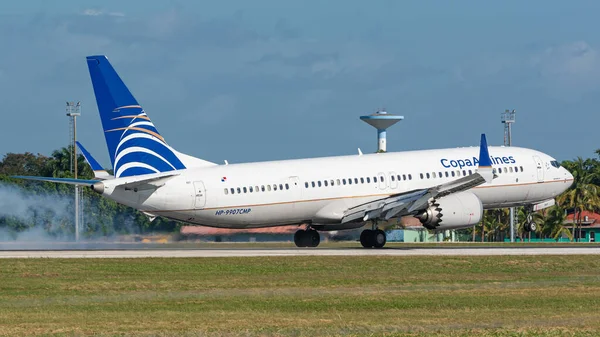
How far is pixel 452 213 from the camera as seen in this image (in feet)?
193

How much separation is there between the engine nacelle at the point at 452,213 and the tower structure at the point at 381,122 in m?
126

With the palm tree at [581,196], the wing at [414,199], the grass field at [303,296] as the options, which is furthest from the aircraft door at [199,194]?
the palm tree at [581,196]

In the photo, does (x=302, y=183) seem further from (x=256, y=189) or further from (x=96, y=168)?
(x=96, y=168)

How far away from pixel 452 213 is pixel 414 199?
7.21 ft

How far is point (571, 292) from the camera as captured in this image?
117 ft

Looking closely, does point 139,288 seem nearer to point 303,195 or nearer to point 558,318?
point 558,318

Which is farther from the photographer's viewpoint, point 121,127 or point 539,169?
point 539,169

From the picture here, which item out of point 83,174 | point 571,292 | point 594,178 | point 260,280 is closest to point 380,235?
point 260,280

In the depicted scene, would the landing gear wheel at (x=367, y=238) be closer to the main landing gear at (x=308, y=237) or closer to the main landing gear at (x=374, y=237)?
the main landing gear at (x=374, y=237)

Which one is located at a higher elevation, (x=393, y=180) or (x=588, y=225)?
(x=393, y=180)

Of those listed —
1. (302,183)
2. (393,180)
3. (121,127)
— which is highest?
(121,127)

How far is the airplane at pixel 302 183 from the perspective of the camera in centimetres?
5581

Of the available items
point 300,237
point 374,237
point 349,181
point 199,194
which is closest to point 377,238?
point 374,237

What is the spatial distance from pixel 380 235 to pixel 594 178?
9431cm
